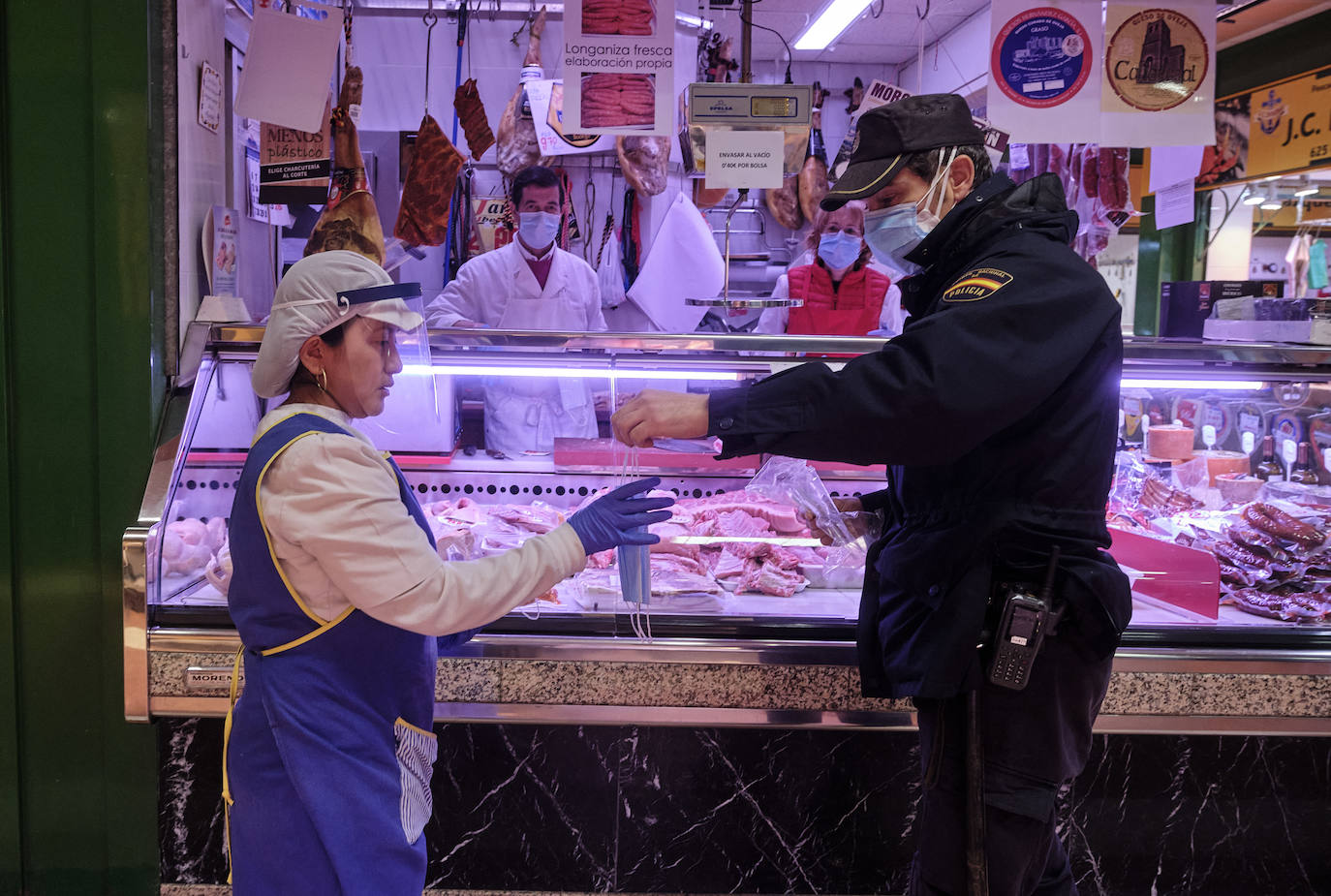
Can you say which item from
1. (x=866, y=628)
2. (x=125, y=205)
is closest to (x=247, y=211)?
(x=125, y=205)

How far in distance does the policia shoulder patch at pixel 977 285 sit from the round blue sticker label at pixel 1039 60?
1.82 m

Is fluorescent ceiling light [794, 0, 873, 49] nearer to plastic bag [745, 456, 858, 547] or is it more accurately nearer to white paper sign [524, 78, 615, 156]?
white paper sign [524, 78, 615, 156]

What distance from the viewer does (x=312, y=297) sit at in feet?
5.43

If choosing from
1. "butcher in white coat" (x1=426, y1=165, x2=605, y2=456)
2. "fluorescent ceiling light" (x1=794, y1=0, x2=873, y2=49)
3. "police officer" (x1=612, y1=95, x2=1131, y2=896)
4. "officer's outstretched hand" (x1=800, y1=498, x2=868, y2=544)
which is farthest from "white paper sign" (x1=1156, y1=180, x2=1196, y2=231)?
"fluorescent ceiling light" (x1=794, y1=0, x2=873, y2=49)

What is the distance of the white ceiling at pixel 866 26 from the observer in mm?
7160

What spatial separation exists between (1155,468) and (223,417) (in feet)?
9.86

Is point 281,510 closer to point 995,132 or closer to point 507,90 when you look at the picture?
point 995,132

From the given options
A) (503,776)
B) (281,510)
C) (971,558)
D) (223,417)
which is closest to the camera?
(281,510)

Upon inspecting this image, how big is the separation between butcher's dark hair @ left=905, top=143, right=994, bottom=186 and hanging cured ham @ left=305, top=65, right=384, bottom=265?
72.8 inches

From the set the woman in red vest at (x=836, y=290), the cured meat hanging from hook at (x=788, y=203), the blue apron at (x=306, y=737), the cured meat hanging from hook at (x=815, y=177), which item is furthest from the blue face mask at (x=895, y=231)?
the cured meat hanging from hook at (x=788, y=203)

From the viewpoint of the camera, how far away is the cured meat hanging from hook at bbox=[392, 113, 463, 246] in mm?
3705

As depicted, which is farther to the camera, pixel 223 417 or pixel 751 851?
pixel 223 417

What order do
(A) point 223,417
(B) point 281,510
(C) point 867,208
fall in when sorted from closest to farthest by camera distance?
(B) point 281,510 → (C) point 867,208 → (A) point 223,417

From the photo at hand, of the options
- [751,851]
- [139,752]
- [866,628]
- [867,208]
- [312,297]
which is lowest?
[751,851]
